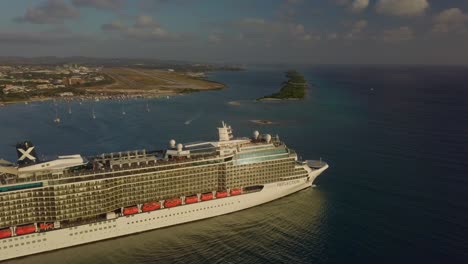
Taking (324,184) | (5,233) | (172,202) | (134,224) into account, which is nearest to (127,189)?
(134,224)

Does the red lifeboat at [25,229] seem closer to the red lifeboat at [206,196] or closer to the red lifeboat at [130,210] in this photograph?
the red lifeboat at [130,210]

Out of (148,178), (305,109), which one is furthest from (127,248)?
(305,109)

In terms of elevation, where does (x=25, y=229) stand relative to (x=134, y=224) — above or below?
above

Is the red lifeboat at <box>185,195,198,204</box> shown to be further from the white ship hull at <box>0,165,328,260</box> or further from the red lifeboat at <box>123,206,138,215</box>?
the red lifeboat at <box>123,206,138,215</box>

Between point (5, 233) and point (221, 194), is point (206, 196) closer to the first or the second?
point (221, 194)

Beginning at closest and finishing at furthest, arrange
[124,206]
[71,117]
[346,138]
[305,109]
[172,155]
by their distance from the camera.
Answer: [124,206]
[172,155]
[346,138]
[71,117]
[305,109]

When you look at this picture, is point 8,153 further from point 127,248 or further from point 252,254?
point 252,254

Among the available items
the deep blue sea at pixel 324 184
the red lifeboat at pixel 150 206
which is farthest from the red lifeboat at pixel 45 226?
the red lifeboat at pixel 150 206
